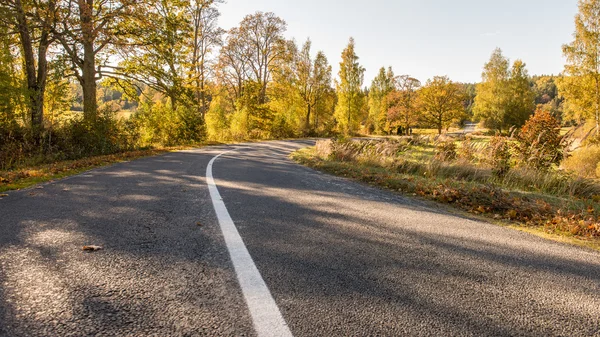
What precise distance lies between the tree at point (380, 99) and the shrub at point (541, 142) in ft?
130

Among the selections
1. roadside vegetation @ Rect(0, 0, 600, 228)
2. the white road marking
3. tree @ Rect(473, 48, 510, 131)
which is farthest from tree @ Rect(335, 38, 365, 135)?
the white road marking

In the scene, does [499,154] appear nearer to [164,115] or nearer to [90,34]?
[90,34]

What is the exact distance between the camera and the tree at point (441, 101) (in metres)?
42.0

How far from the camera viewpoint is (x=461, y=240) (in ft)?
10.9

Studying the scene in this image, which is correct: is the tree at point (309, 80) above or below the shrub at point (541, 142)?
above

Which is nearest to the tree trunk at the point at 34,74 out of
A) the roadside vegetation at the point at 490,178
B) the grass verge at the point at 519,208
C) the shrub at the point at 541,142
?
the roadside vegetation at the point at 490,178

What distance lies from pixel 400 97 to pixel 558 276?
160 feet

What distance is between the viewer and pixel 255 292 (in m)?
1.95

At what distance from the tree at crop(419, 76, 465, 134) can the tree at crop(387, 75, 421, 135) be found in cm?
147

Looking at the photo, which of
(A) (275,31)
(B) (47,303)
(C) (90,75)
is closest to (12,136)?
(C) (90,75)

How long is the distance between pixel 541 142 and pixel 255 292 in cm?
1155

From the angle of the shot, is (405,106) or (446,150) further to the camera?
(405,106)

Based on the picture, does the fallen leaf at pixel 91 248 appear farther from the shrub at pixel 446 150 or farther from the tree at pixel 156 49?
the tree at pixel 156 49

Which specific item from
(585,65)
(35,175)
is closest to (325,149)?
(35,175)
